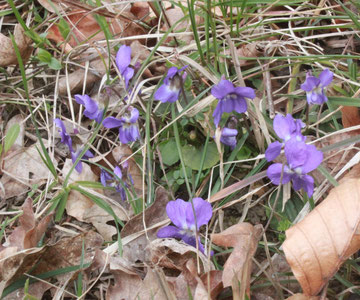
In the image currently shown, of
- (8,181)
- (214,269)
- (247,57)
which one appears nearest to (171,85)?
(247,57)

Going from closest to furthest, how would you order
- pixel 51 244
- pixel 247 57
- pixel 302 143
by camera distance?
pixel 302 143 < pixel 51 244 < pixel 247 57

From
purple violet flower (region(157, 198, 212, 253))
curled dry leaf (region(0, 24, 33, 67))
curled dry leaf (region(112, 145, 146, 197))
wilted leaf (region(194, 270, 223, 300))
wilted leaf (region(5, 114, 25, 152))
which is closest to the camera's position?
wilted leaf (region(194, 270, 223, 300))

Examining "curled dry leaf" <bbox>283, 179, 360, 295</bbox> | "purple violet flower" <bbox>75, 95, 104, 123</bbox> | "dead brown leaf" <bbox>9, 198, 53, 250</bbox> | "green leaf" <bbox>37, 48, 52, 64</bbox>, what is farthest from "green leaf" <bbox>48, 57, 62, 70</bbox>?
"curled dry leaf" <bbox>283, 179, 360, 295</bbox>

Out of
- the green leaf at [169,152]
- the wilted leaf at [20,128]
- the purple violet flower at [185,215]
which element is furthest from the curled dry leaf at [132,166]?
the wilted leaf at [20,128]

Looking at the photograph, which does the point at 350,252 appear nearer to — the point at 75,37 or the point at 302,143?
the point at 302,143

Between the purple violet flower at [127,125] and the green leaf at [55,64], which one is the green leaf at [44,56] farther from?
the purple violet flower at [127,125]

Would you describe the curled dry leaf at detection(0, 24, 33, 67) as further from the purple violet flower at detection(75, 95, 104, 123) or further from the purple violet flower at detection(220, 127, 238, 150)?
the purple violet flower at detection(220, 127, 238, 150)
